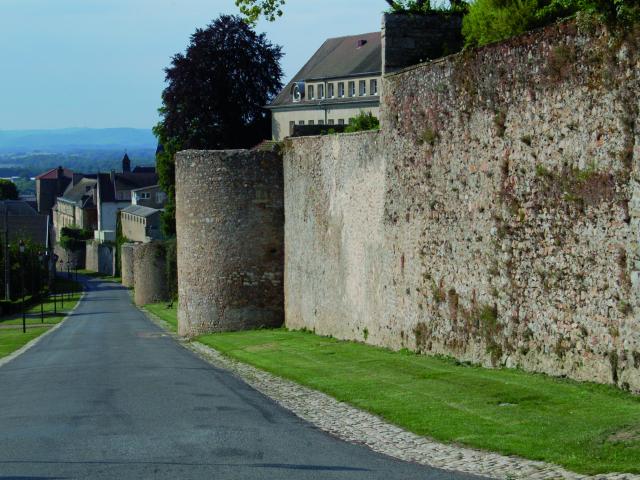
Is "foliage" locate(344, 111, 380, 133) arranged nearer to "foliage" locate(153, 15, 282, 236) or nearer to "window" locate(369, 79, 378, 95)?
"foliage" locate(153, 15, 282, 236)

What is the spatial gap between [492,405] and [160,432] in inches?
168

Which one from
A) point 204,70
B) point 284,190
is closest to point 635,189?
point 284,190

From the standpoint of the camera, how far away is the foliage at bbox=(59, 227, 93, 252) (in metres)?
144

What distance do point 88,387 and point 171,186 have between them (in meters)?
55.8

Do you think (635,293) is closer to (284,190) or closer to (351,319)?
(351,319)

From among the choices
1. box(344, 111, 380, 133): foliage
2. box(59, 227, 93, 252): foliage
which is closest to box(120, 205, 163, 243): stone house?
box(59, 227, 93, 252): foliage

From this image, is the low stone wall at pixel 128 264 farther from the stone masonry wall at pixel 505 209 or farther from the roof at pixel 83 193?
the stone masonry wall at pixel 505 209

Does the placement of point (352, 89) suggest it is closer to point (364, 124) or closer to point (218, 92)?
point (218, 92)

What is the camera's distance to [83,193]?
183750 mm

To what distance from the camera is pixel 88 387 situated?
65.6ft

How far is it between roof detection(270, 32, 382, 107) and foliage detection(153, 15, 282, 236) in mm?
10172

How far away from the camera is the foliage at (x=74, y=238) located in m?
144

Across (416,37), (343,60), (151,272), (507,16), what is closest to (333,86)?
(343,60)

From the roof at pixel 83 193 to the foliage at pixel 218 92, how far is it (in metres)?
91.3
